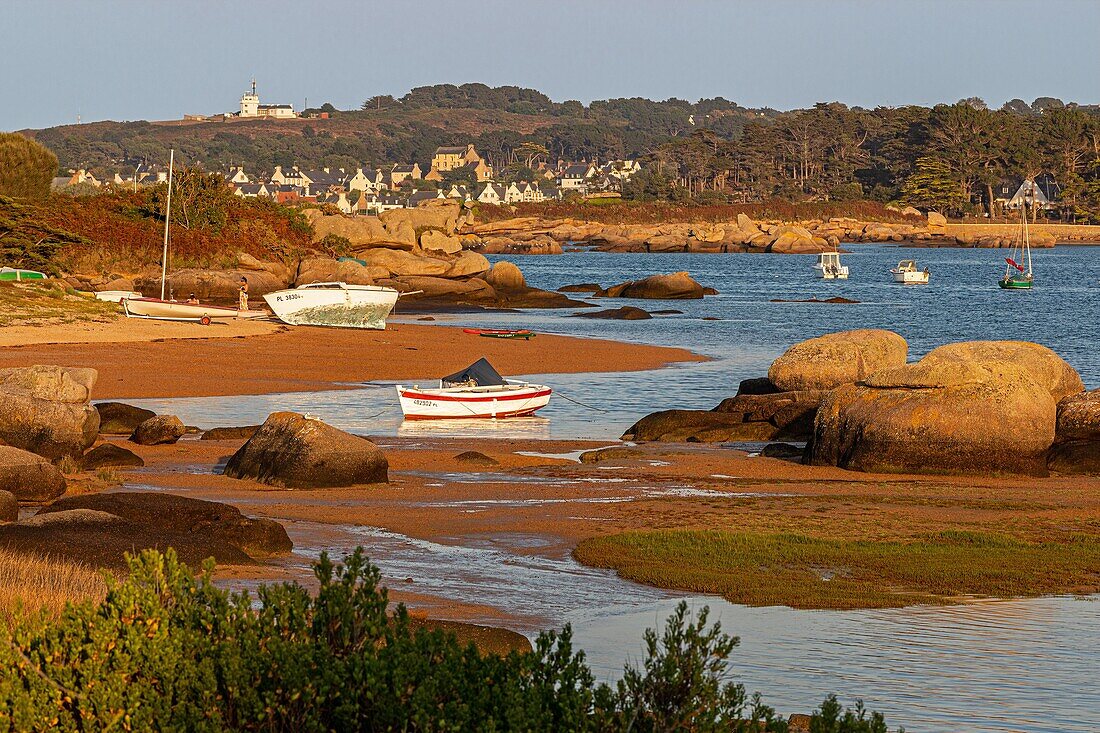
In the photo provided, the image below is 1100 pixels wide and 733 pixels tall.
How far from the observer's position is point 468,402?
28.8m

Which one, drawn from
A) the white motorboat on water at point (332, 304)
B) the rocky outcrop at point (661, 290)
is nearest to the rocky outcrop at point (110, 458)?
the white motorboat on water at point (332, 304)

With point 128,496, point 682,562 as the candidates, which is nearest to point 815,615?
point 682,562

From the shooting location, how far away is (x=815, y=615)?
13055mm

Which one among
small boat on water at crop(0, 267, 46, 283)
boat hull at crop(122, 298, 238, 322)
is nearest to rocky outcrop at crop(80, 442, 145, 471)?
boat hull at crop(122, 298, 238, 322)

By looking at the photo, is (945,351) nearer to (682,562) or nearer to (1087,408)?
(1087,408)

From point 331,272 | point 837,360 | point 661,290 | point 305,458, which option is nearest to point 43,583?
point 305,458

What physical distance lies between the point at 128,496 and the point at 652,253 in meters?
139

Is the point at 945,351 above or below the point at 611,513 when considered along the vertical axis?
above

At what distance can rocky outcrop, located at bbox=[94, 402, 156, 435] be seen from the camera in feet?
80.0

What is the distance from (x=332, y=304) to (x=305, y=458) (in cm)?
2901

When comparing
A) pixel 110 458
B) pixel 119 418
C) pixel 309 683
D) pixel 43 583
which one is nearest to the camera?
pixel 309 683

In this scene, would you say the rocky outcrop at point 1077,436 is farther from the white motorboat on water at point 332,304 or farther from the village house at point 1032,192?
the village house at point 1032,192

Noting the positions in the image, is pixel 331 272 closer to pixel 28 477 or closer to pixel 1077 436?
pixel 1077 436

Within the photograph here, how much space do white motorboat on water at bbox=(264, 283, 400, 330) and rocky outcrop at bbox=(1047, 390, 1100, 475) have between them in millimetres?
28547
